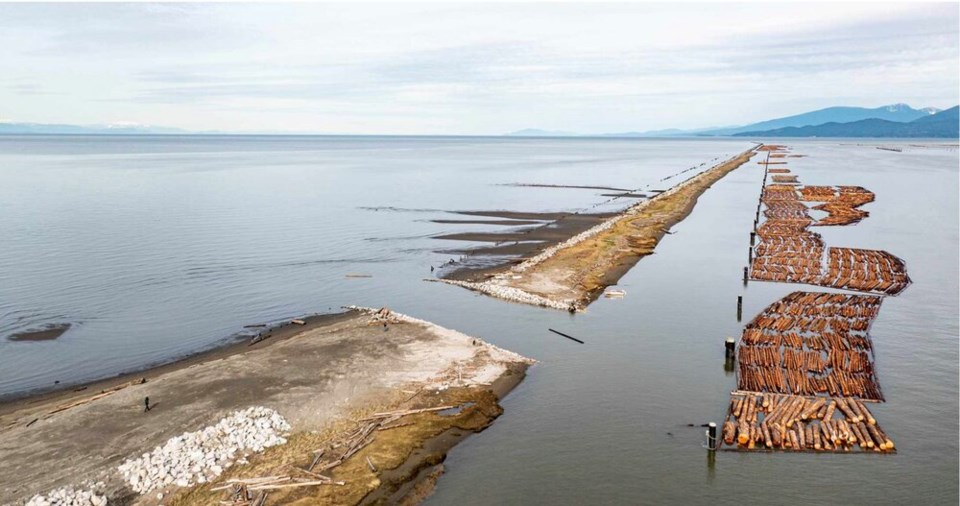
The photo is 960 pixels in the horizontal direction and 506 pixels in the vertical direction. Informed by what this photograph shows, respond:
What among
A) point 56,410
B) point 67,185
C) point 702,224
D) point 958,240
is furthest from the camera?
point 67,185

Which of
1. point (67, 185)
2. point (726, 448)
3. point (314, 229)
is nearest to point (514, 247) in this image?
point (314, 229)

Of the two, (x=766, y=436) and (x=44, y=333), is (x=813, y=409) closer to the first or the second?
(x=766, y=436)

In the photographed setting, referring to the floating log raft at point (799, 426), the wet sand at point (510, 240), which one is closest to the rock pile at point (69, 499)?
the floating log raft at point (799, 426)

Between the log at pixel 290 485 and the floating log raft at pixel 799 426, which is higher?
the log at pixel 290 485

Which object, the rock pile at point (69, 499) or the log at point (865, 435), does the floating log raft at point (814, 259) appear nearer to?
the log at point (865, 435)

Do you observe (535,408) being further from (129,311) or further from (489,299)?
(129,311)

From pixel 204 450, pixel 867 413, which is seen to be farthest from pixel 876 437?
pixel 204 450
